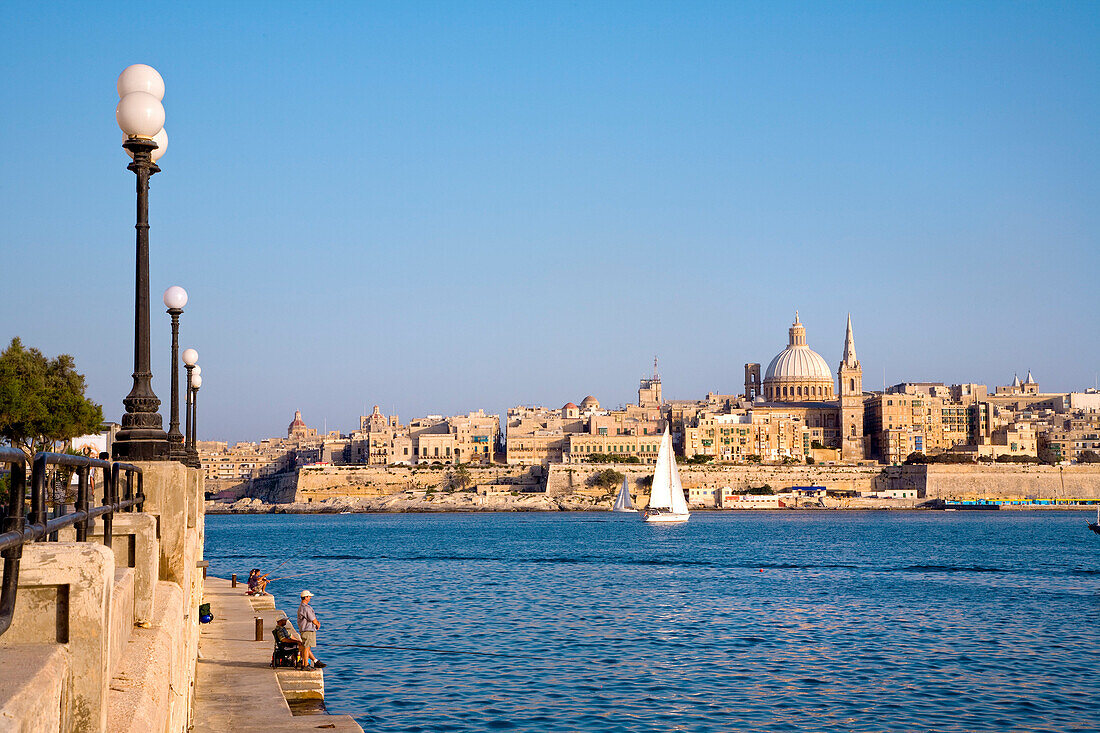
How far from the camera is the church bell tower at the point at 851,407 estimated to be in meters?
112

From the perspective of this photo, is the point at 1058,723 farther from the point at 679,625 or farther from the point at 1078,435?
the point at 1078,435

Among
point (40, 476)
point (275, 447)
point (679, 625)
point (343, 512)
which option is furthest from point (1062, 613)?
point (275, 447)

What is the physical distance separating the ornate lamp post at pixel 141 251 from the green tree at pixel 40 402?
21250mm

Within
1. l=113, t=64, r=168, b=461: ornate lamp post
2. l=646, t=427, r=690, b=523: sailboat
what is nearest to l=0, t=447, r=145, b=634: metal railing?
l=113, t=64, r=168, b=461: ornate lamp post

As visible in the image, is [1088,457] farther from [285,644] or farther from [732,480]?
[285,644]

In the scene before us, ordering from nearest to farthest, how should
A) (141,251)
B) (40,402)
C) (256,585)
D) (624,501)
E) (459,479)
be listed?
(141,251)
(256,585)
(40,402)
(624,501)
(459,479)

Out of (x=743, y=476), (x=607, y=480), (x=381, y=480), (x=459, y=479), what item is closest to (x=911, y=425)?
(x=743, y=476)

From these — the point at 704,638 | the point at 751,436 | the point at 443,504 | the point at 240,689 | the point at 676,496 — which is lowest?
the point at 443,504

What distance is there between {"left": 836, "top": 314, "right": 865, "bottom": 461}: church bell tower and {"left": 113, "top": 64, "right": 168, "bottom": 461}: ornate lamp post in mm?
109123

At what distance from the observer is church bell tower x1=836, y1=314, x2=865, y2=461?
11188 centimetres

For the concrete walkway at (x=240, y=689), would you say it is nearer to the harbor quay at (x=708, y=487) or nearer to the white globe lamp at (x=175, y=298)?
the white globe lamp at (x=175, y=298)

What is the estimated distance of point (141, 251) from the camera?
6457 millimetres

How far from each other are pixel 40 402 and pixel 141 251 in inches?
910

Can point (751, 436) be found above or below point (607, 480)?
above
